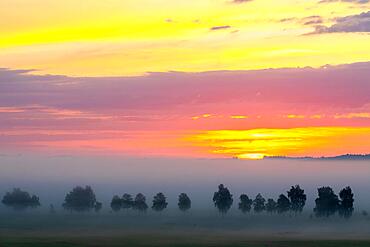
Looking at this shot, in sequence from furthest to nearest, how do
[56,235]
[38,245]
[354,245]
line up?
1. [56,235]
2. [354,245]
3. [38,245]

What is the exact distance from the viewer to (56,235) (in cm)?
18212

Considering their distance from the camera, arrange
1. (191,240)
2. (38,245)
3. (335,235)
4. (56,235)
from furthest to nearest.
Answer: (335,235) → (56,235) → (191,240) → (38,245)

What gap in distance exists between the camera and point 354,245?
159750mm

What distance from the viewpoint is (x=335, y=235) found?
200m

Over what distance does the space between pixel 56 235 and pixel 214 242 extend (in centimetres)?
3685

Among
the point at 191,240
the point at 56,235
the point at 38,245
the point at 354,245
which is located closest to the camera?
the point at 38,245

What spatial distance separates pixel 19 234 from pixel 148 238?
91.0ft

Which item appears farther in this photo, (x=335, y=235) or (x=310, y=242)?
(x=335, y=235)

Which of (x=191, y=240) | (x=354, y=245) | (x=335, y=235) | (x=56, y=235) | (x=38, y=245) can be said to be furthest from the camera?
(x=335, y=235)

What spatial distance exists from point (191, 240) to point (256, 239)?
46.4ft

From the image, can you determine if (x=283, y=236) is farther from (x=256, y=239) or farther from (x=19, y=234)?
(x=19, y=234)

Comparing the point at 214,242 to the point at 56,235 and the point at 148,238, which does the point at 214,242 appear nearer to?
the point at 148,238

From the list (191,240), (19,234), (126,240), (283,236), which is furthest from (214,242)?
(19,234)

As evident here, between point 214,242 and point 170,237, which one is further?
point 170,237
